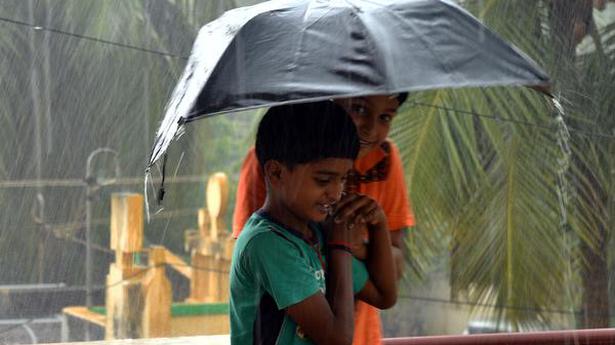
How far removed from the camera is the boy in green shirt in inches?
105

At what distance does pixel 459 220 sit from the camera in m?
8.28

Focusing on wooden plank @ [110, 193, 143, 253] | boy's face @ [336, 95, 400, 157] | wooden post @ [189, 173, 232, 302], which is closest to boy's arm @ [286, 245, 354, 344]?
boy's face @ [336, 95, 400, 157]

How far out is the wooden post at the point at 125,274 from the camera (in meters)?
8.62

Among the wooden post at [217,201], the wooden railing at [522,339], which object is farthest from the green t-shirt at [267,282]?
the wooden post at [217,201]

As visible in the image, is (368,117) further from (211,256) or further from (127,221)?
(211,256)

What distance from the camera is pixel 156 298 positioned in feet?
29.8

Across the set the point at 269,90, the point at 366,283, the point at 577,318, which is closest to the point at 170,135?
the point at 269,90

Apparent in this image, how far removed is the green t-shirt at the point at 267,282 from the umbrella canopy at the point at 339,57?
0.94 feet

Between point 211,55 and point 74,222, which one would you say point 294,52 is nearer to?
point 211,55

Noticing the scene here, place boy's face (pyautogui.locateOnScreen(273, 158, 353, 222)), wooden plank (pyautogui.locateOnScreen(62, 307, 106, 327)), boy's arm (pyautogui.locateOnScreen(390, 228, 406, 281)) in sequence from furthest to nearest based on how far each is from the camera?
wooden plank (pyautogui.locateOnScreen(62, 307, 106, 327)), boy's arm (pyautogui.locateOnScreen(390, 228, 406, 281)), boy's face (pyautogui.locateOnScreen(273, 158, 353, 222))

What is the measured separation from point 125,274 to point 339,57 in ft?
21.7

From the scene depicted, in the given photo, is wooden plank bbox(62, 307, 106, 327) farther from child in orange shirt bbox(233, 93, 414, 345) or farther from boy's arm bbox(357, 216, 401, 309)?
boy's arm bbox(357, 216, 401, 309)

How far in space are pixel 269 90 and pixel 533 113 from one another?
5872 mm

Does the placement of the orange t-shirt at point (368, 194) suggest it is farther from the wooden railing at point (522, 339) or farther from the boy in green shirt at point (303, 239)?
the wooden railing at point (522, 339)
